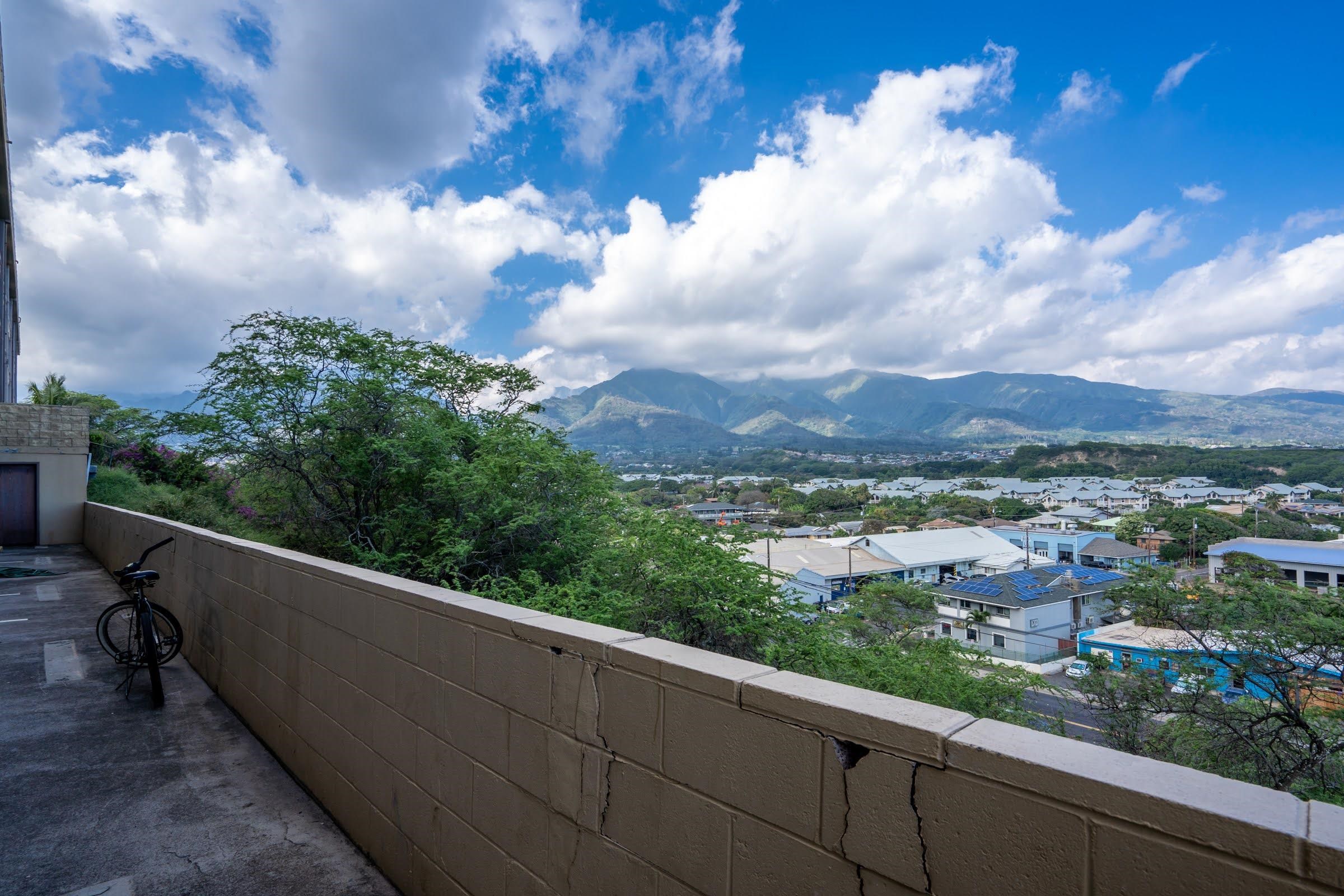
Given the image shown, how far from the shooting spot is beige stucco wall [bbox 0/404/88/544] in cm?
1598

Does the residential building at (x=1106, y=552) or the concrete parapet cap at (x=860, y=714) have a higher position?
the concrete parapet cap at (x=860, y=714)

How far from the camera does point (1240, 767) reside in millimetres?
6641

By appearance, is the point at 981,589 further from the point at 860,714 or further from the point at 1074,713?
the point at 860,714

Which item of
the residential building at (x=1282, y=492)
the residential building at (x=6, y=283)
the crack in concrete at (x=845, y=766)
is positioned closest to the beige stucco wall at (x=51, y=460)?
the residential building at (x=6, y=283)

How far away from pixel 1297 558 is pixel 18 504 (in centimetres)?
2817

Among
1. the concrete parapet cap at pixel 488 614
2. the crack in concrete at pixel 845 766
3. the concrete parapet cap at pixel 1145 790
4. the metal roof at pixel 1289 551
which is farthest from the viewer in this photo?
the metal roof at pixel 1289 551

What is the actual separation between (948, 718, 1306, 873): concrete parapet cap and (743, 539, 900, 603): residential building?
51.5 ft

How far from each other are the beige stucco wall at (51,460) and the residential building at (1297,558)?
2252cm

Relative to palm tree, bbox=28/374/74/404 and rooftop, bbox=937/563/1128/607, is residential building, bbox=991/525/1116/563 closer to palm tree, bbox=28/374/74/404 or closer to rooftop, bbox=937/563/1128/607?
rooftop, bbox=937/563/1128/607

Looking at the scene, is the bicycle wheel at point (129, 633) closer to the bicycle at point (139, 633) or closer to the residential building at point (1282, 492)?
the bicycle at point (139, 633)

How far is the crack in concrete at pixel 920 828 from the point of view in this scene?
1.47 metres

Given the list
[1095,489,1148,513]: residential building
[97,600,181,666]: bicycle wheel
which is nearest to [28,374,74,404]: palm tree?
[97,600,181,666]: bicycle wheel

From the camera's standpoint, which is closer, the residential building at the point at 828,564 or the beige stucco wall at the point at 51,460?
the beige stucco wall at the point at 51,460

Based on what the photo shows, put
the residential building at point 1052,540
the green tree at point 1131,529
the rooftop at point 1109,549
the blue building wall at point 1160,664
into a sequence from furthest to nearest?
the residential building at point 1052,540 → the green tree at point 1131,529 → the rooftop at point 1109,549 → the blue building wall at point 1160,664
